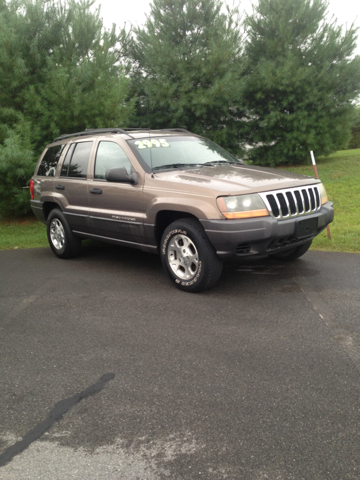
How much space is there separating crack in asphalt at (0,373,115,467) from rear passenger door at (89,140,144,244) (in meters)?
2.88

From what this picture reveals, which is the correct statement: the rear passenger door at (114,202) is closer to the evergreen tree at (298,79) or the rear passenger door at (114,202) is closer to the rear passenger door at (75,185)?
the rear passenger door at (75,185)

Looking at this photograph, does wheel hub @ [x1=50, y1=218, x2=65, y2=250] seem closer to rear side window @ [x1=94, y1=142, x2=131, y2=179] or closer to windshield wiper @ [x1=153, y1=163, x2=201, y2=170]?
rear side window @ [x1=94, y1=142, x2=131, y2=179]

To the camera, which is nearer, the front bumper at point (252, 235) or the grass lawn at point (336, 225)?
the front bumper at point (252, 235)

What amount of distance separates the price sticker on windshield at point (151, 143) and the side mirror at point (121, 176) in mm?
526

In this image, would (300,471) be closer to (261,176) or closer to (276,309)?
(276,309)

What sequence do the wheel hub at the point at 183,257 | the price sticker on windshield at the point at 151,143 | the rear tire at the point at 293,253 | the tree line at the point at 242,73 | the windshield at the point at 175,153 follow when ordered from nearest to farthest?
the wheel hub at the point at 183,257
the windshield at the point at 175,153
the price sticker on windshield at the point at 151,143
the rear tire at the point at 293,253
the tree line at the point at 242,73

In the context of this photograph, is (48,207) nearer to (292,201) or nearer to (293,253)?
(293,253)

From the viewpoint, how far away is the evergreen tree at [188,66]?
16.2m

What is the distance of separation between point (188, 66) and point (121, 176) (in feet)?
38.1

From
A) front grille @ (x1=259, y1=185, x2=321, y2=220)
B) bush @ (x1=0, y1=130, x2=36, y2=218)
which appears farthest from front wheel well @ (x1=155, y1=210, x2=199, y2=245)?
bush @ (x1=0, y1=130, x2=36, y2=218)

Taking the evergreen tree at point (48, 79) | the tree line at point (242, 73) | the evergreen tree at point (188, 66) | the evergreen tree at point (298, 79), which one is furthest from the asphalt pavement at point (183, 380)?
the evergreen tree at point (298, 79)

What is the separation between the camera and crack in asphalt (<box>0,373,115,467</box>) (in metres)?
2.69

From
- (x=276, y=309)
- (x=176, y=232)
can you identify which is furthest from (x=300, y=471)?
(x=176, y=232)

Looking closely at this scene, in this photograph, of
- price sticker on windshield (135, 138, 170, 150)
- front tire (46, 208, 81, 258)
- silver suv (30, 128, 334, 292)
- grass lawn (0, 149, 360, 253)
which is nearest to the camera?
silver suv (30, 128, 334, 292)
